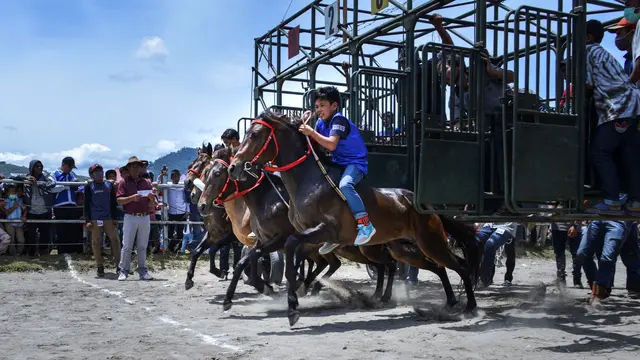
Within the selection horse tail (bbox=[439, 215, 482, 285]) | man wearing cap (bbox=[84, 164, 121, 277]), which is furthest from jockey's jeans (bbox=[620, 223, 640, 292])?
man wearing cap (bbox=[84, 164, 121, 277])

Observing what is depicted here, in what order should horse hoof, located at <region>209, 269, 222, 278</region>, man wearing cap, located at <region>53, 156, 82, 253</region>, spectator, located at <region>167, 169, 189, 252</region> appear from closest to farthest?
horse hoof, located at <region>209, 269, 222, 278</region> < man wearing cap, located at <region>53, 156, 82, 253</region> < spectator, located at <region>167, 169, 189, 252</region>

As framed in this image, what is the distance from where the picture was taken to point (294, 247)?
23.6 ft

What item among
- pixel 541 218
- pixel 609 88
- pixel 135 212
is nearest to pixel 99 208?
pixel 135 212

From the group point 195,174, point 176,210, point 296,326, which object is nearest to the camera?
point 296,326

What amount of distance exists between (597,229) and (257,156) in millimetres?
5019

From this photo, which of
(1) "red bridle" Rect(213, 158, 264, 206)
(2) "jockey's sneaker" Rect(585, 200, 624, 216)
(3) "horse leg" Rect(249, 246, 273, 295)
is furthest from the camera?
(1) "red bridle" Rect(213, 158, 264, 206)

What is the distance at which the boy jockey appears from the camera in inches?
293

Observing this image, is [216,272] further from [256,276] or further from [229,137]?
[229,137]

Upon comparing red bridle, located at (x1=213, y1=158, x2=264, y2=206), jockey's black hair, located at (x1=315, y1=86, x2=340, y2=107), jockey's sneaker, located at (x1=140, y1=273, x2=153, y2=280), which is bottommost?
jockey's sneaker, located at (x1=140, y1=273, x2=153, y2=280)

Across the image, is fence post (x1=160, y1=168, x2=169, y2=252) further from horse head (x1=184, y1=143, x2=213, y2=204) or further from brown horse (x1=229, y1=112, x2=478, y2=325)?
brown horse (x1=229, y1=112, x2=478, y2=325)

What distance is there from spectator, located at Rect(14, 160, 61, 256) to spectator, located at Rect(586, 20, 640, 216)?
11.7 m

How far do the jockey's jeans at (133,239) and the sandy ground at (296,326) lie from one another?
1.45 meters

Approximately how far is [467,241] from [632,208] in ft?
9.17

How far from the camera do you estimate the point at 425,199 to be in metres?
6.49
